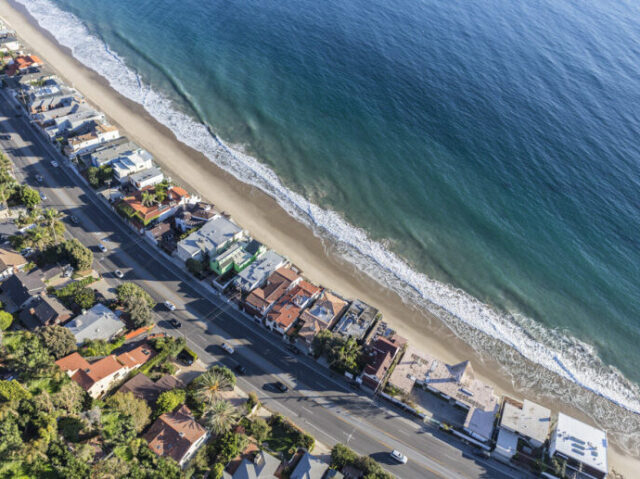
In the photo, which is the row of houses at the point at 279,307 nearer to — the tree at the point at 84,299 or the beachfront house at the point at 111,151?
the beachfront house at the point at 111,151

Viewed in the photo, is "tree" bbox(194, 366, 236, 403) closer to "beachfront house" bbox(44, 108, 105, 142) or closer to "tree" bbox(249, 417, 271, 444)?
"tree" bbox(249, 417, 271, 444)

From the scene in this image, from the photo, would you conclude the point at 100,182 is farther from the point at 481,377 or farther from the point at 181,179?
the point at 481,377

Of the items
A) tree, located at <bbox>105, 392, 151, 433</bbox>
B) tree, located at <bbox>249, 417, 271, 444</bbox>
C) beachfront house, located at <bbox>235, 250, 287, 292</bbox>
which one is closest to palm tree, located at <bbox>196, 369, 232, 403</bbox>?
tree, located at <bbox>249, 417, 271, 444</bbox>

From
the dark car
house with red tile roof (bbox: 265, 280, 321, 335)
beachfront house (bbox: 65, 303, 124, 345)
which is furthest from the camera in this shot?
house with red tile roof (bbox: 265, 280, 321, 335)

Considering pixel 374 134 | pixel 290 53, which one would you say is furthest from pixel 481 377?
pixel 290 53

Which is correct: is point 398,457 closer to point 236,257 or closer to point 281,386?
point 281,386

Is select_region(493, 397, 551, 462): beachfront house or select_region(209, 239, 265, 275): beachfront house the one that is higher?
select_region(493, 397, 551, 462): beachfront house

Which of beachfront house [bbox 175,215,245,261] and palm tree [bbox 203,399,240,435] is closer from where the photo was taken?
palm tree [bbox 203,399,240,435]
